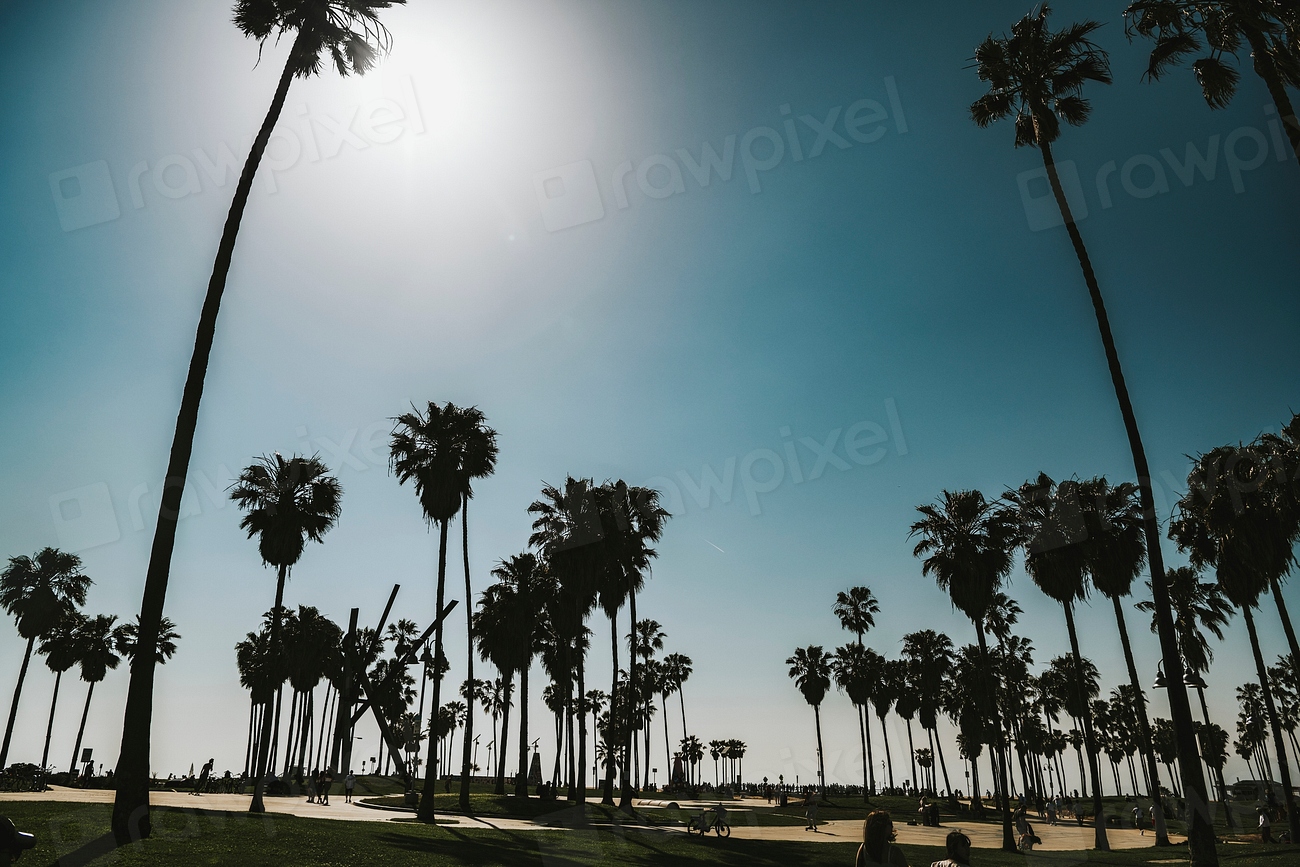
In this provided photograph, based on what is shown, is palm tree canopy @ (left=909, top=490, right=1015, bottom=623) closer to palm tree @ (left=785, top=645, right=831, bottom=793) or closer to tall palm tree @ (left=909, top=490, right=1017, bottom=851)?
tall palm tree @ (left=909, top=490, right=1017, bottom=851)

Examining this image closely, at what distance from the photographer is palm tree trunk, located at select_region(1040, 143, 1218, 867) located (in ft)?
44.3

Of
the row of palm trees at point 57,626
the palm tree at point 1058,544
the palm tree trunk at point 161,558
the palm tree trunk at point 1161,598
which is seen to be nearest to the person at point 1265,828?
the palm tree at point 1058,544

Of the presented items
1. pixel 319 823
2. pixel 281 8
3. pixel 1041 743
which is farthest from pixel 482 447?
pixel 1041 743

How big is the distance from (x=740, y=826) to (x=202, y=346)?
1330 inches

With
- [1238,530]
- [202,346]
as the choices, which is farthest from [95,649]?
[1238,530]

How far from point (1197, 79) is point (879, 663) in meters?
72.5

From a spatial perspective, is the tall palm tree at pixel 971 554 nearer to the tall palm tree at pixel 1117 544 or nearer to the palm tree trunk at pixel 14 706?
the tall palm tree at pixel 1117 544

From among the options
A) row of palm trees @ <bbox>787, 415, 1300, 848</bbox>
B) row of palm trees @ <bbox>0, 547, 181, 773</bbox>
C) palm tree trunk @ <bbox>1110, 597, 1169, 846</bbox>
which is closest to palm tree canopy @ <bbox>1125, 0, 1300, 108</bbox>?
row of palm trees @ <bbox>787, 415, 1300, 848</bbox>

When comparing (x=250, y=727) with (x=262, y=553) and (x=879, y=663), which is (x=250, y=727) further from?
(x=879, y=663)

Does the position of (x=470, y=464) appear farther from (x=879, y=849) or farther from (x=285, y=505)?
(x=879, y=849)

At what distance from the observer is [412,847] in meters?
17.8

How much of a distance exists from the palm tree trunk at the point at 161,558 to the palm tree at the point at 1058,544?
3020 centimetres

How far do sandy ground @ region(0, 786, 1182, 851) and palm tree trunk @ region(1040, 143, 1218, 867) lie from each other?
18151mm

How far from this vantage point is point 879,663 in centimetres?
7894
